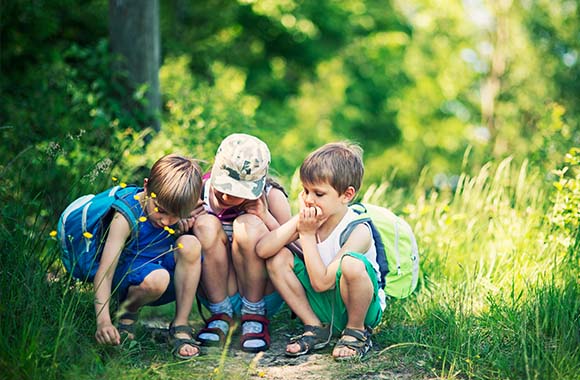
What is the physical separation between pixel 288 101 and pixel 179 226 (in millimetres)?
10070

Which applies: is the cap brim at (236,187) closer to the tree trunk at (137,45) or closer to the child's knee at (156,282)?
the child's knee at (156,282)

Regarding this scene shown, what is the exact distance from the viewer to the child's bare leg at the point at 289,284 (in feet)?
11.1

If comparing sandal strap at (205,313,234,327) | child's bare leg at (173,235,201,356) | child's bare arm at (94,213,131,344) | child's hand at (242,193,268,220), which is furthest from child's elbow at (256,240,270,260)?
child's bare arm at (94,213,131,344)

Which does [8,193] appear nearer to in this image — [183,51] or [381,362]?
[381,362]

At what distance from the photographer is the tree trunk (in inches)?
233

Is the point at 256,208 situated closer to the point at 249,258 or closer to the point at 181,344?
the point at 249,258

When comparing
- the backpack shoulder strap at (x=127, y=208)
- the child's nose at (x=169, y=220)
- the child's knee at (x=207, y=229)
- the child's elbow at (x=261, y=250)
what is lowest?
the child's elbow at (x=261, y=250)

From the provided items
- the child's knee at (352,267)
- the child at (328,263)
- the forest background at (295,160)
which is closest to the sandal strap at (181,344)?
the forest background at (295,160)

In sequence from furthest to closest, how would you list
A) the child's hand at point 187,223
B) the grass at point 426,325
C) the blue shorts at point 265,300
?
the blue shorts at point 265,300 < the child's hand at point 187,223 < the grass at point 426,325

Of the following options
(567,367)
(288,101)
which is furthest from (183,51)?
(567,367)

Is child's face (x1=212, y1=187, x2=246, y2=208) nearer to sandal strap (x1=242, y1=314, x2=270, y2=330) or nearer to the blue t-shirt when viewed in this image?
the blue t-shirt

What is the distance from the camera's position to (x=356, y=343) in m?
3.21

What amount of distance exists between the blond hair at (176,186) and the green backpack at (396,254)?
0.89m

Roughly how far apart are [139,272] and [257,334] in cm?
66
